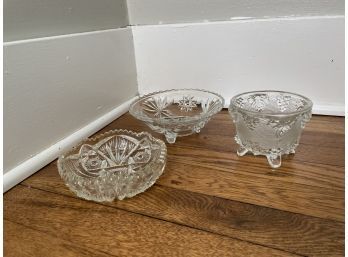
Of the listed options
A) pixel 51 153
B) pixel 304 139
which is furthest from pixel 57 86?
pixel 304 139

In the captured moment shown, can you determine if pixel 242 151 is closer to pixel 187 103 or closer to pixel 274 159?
pixel 274 159

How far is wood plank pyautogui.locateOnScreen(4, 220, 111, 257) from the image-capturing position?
37 centimetres

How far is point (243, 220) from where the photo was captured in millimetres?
396

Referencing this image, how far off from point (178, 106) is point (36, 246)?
46 centimetres

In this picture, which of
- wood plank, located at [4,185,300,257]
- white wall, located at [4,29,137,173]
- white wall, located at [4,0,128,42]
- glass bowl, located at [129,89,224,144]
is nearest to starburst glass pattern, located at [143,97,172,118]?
glass bowl, located at [129,89,224,144]

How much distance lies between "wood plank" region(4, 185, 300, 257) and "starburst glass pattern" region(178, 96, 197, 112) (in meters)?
0.36

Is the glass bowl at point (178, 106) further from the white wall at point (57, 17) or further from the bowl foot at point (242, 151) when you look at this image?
the white wall at point (57, 17)

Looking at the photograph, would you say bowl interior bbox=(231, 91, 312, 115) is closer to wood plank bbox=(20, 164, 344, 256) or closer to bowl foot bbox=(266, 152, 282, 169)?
bowl foot bbox=(266, 152, 282, 169)

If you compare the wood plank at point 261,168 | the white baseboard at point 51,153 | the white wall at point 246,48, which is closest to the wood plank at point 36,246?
the white baseboard at point 51,153

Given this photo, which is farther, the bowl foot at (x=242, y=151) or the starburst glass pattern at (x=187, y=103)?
the starburst glass pattern at (x=187, y=103)

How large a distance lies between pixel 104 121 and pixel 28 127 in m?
0.20

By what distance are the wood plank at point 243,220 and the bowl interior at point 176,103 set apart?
27cm

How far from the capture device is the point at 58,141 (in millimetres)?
613

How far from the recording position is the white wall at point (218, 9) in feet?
2.10
